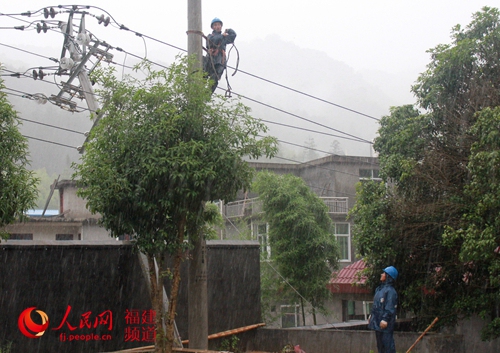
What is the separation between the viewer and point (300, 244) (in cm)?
2316

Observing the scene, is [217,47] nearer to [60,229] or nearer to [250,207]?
[250,207]

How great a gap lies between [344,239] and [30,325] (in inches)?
864

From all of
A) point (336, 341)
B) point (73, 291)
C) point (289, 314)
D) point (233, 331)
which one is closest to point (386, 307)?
point (336, 341)

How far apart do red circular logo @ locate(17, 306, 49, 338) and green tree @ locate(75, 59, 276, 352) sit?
2430 mm

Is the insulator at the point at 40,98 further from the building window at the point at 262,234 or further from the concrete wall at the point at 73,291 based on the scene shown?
the building window at the point at 262,234

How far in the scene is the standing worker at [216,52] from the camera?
10.7m

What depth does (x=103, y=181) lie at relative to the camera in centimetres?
850

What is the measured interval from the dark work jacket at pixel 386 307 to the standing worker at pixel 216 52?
4.68 m

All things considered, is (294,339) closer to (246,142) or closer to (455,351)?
(455,351)

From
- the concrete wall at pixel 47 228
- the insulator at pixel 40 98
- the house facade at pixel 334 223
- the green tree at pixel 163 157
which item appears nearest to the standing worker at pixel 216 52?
the green tree at pixel 163 157

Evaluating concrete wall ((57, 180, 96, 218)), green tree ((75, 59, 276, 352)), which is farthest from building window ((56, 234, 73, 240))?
green tree ((75, 59, 276, 352))

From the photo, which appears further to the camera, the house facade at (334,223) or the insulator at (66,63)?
the house facade at (334,223)

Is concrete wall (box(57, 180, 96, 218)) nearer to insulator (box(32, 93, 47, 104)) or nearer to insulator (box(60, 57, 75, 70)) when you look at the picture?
insulator (box(32, 93, 47, 104))

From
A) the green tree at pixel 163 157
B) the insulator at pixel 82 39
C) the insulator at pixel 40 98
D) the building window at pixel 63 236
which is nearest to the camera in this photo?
the green tree at pixel 163 157
